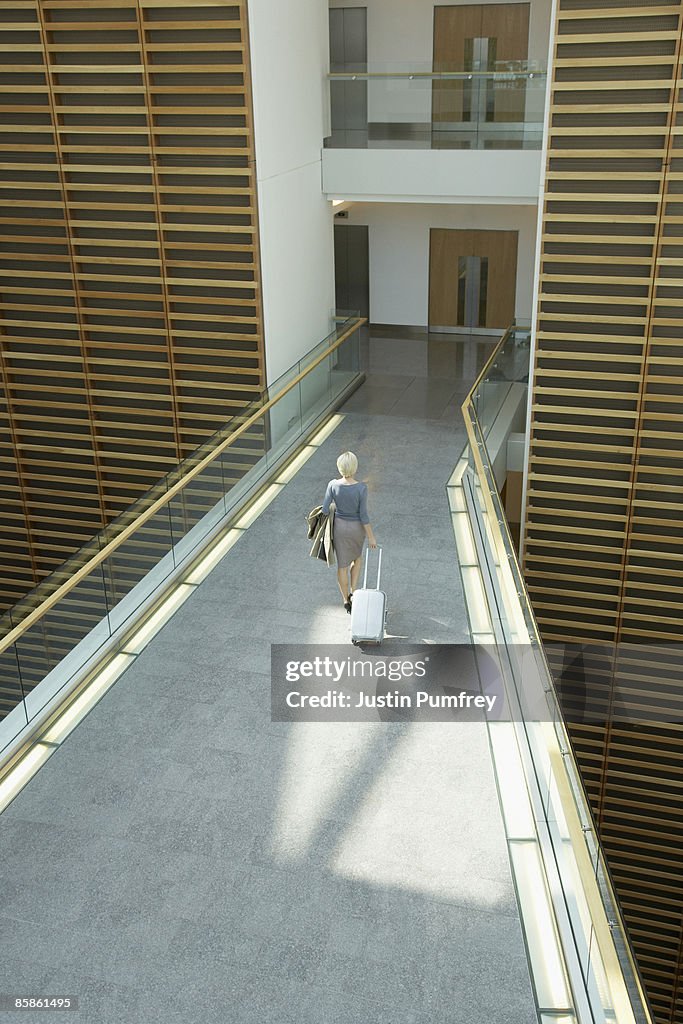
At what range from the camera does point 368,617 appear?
6801mm

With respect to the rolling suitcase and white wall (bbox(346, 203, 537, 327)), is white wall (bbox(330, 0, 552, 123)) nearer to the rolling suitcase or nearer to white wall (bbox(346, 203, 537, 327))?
white wall (bbox(346, 203, 537, 327))

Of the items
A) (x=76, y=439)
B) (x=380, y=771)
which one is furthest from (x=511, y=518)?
(x=380, y=771)

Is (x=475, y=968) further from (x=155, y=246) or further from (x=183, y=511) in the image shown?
(x=155, y=246)

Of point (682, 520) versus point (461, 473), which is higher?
point (461, 473)

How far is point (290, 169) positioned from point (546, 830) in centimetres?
887

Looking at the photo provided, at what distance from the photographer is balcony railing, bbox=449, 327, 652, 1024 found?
397cm

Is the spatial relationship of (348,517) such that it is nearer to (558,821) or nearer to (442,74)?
(558,821)

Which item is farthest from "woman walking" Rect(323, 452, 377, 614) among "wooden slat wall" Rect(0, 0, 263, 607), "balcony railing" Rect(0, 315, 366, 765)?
"wooden slat wall" Rect(0, 0, 263, 607)

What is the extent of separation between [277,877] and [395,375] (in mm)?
9899

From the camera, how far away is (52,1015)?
4328 millimetres

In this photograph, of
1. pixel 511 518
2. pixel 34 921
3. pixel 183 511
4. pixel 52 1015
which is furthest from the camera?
pixel 511 518

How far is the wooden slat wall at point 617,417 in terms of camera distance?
9.01 metres

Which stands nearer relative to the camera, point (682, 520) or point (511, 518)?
point (682, 520)

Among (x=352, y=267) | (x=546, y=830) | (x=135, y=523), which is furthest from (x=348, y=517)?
(x=352, y=267)
